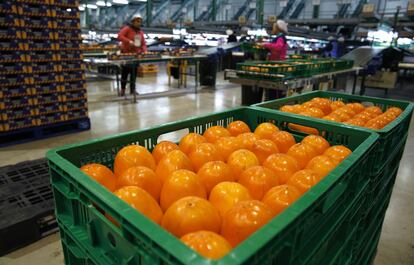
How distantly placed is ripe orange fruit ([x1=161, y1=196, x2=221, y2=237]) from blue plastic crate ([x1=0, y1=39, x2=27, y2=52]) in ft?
12.9

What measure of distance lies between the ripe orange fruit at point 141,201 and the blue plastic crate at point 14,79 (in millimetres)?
3764

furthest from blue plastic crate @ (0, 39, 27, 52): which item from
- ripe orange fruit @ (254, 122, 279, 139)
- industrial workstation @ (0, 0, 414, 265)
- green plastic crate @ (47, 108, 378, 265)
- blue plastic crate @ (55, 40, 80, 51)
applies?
ripe orange fruit @ (254, 122, 279, 139)

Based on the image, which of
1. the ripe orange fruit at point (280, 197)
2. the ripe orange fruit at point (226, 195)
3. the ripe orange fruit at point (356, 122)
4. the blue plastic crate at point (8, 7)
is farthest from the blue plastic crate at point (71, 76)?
the ripe orange fruit at point (280, 197)

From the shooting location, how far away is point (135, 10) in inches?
1136

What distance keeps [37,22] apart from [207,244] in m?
4.28

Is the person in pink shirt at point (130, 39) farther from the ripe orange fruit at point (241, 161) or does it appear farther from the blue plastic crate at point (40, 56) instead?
the ripe orange fruit at point (241, 161)

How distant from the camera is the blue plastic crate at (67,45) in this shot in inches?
165

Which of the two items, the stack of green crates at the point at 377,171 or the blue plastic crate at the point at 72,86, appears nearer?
the stack of green crates at the point at 377,171

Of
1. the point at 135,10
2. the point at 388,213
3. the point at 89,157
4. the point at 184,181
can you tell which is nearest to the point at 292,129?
the point at 184,181

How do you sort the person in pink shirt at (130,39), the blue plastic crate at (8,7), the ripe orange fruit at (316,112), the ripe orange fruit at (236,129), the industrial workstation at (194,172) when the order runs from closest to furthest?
the industrial workstation at (194,172)
the ripe orange fruit at (236,129)
the ripe orange fruit at (316,112)
the blue plastic crate at (8,7)
the person in pink shirt at (130,39)

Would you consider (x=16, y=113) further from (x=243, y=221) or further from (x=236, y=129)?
(x=243, y=221)

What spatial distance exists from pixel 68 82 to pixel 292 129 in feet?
12.2

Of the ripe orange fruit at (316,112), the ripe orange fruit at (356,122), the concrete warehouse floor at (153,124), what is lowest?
the concrete warehouse floor at (153,124)

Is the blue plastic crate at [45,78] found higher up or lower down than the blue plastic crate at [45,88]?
higher up
